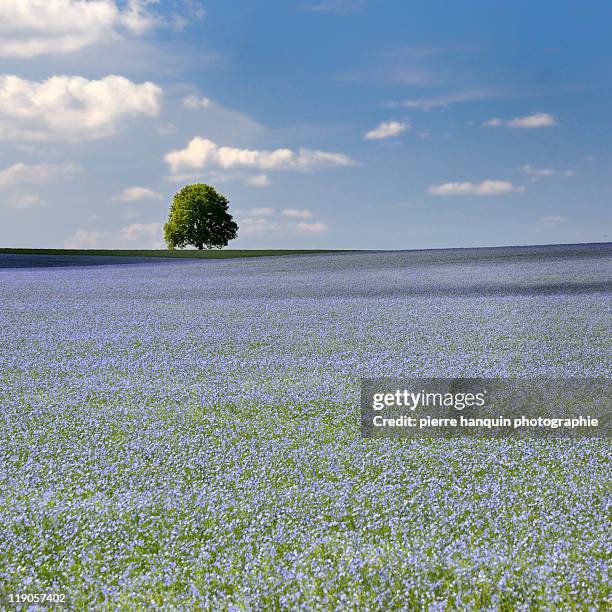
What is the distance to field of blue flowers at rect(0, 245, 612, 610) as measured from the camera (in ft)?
10.6

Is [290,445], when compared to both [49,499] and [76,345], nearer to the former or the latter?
[49,499]

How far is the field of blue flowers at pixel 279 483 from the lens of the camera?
127 inches

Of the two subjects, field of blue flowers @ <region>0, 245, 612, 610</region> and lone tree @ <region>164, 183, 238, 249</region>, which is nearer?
field of blue flowers @ <region>0, 245, 612, 610</region>

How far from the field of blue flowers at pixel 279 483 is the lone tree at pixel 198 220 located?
1554 inches

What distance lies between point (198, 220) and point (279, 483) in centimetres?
4578

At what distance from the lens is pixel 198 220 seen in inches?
1903

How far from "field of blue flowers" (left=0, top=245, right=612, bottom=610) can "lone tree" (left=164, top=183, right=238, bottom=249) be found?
39480 mm

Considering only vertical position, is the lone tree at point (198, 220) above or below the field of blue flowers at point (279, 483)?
above

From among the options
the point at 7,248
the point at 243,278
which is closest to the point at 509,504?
the point at 243,278

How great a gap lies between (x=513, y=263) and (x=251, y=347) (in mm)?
19443

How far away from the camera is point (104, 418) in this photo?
555cm

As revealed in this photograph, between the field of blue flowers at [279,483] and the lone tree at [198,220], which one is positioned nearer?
the field of blue flowers at [279,483]

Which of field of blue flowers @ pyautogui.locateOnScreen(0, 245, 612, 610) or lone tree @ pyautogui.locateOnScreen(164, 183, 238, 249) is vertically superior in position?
lone tree @ pyautogui.locateOnScreen(164, 183, 238, 249)

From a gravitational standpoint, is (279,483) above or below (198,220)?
below
